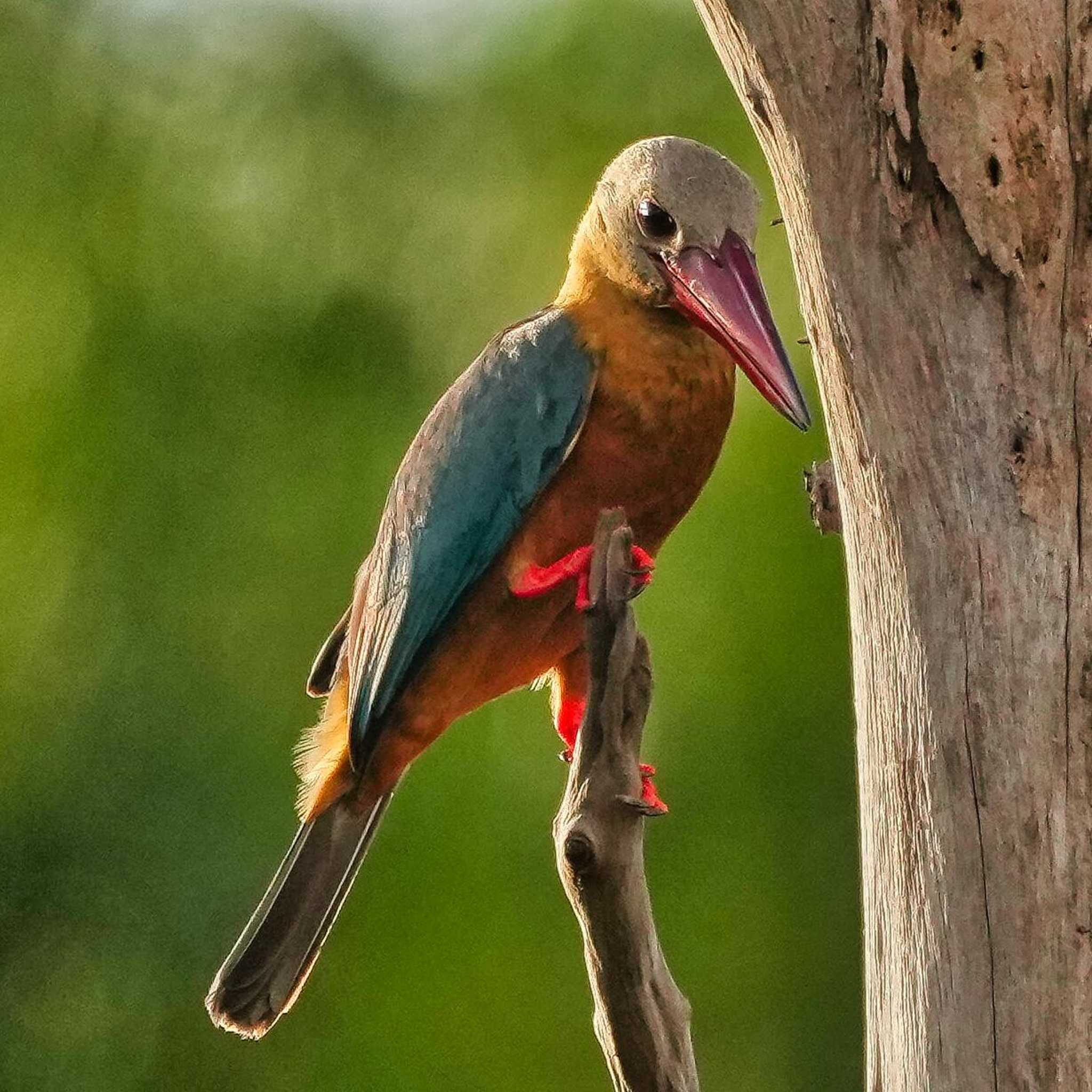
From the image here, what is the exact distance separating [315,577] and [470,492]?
10.8 ft

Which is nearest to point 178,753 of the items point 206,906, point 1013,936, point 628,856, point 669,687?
point 206,906

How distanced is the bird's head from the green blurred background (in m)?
1.88

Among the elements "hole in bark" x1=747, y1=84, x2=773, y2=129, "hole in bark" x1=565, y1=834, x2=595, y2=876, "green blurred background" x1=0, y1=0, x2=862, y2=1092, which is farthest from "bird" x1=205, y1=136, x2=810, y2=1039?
"green blurred background" x1=0, y1=0, x2=862, y2=1092

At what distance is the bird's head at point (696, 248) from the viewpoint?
134 inches

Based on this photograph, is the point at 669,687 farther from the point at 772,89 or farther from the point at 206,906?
the point at 772,89

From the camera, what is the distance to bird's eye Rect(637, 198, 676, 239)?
3.71 meters

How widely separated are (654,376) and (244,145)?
5.10 meters

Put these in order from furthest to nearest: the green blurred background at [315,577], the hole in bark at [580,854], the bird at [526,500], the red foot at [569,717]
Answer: the green blurred background at [315,577] → the red foot at [569,717] → the bird at [526,500] → the hole in bark at [580,854]

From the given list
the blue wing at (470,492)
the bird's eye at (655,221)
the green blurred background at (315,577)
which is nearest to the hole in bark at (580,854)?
the blue wing at (470,492)

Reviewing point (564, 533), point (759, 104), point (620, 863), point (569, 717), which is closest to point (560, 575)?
point (564, 533)

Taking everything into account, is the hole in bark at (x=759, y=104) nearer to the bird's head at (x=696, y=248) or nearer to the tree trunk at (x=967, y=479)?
the tree trunk at (x=967, y=479)

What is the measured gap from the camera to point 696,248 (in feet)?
11.9

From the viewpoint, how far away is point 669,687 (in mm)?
6477

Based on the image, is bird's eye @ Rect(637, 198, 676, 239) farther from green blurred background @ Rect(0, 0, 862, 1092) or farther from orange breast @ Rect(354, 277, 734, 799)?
green blurred background @ Rect(0, 0, 862, 1092)
